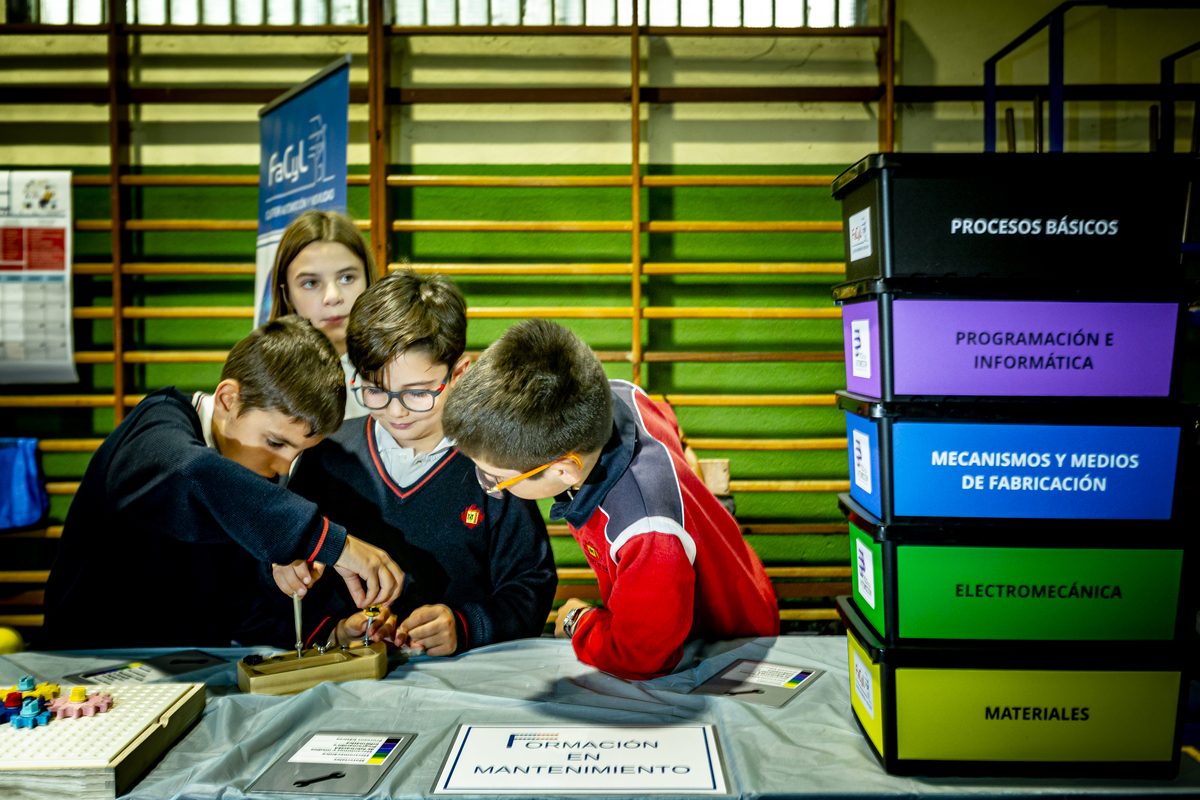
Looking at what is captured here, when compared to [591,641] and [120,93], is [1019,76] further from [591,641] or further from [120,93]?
[120,93]

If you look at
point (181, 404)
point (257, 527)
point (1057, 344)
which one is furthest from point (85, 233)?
point (1057, 344)

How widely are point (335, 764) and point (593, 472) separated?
57 centimetres

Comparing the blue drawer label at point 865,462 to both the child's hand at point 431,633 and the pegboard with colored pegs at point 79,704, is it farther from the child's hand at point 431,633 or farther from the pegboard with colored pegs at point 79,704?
Result: the pegboard with colored pegs at point 79,704

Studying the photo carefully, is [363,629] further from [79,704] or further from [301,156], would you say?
[301,156]

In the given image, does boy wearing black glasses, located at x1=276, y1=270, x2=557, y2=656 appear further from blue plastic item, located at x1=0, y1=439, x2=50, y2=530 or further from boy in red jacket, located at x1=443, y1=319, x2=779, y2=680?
blue plastic item, located at x1=0, y1=439, x2=50, y2=530

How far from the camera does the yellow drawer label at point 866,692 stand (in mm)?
917

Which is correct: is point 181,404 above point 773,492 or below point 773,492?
above

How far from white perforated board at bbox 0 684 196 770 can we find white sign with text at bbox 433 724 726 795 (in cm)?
39

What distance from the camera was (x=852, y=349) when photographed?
1.02 metres

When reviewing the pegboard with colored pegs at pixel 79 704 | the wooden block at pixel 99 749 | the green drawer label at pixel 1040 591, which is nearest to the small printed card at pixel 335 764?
the wooden block at pixel 99 749

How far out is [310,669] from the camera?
116cm

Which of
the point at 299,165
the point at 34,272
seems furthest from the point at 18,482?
the point at 299,165

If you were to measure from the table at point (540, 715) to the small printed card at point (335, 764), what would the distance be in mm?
20

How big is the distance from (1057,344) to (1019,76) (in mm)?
3319
